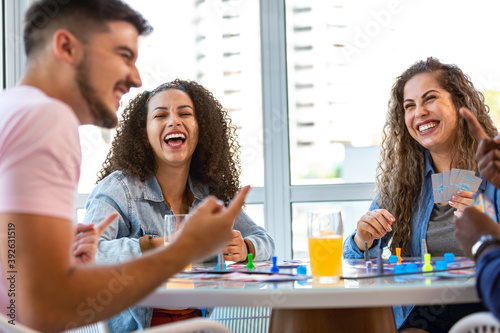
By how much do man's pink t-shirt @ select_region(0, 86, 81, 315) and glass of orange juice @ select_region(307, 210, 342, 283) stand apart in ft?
2.16

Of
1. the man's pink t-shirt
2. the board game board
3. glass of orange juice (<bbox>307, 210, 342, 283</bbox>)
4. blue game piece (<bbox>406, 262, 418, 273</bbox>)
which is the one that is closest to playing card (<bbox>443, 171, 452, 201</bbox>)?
the board game board

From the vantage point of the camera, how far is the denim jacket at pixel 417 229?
1907 millimetres

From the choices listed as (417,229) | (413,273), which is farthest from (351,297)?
(417,229)

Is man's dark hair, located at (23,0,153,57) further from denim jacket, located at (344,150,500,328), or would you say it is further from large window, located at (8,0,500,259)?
large window, located at (8,0,500,259)

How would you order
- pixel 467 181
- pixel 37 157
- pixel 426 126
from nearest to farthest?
pixel 37 157 → pixel 467 181 → pixel 426 126

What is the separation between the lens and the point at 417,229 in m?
2.05

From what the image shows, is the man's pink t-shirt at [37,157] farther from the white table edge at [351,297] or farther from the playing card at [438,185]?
the playing card at [438,185]

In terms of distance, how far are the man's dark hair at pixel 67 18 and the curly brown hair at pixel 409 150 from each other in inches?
57.2

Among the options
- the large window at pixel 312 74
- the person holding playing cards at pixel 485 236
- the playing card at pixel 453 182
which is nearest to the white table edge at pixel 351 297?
the person holding playing cards at pixel 485 236

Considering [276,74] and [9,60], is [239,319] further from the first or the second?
[9,60]

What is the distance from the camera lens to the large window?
3221 millimetres

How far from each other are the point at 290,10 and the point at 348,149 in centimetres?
96

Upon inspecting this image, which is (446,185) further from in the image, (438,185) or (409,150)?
(409,150)

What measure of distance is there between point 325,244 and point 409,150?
1131mm
